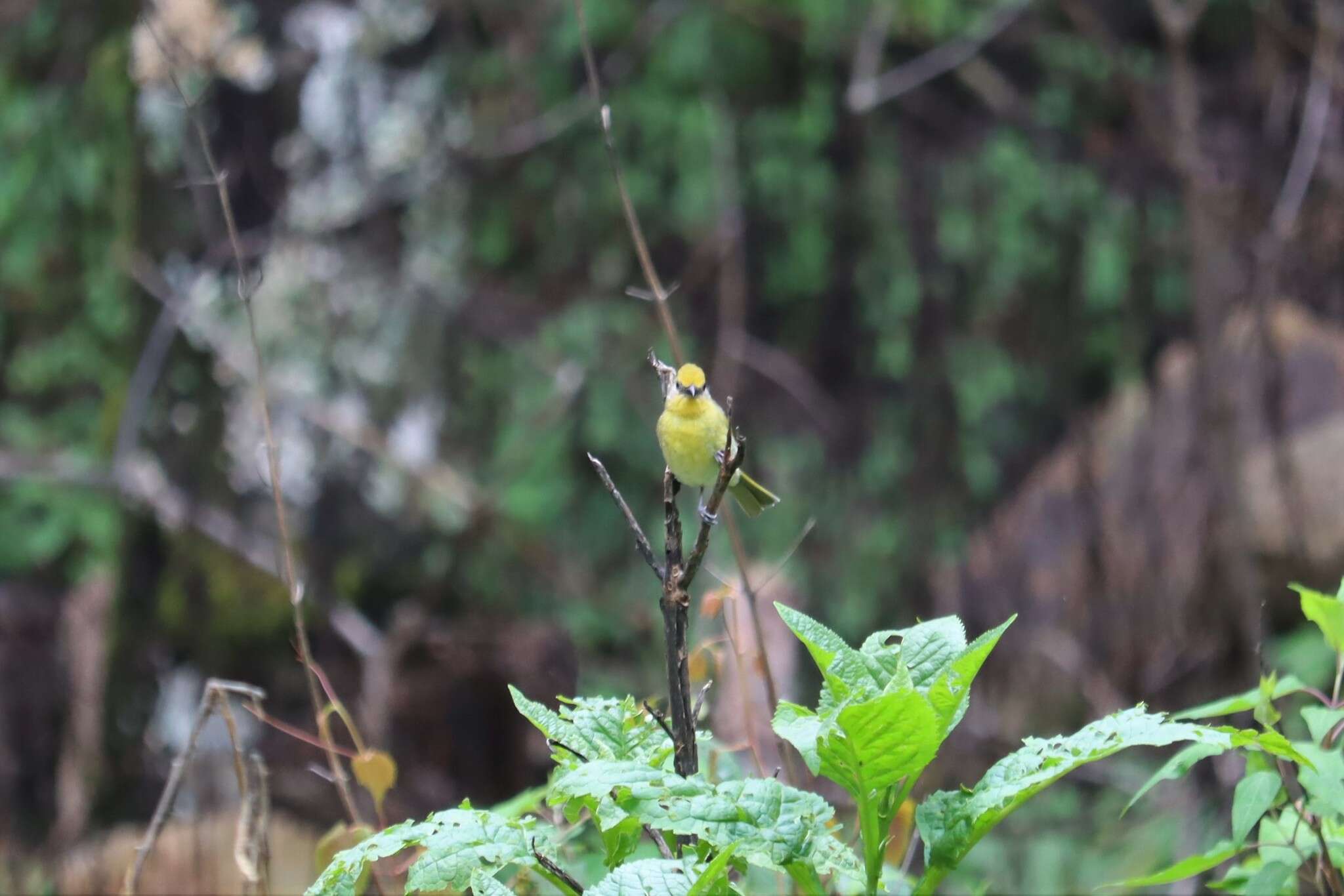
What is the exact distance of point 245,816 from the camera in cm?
169

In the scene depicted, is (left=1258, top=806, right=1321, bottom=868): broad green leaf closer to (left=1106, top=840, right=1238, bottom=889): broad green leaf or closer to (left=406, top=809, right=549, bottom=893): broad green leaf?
(left=1106, top=840, right=1238, bottom=889): broad green leaf

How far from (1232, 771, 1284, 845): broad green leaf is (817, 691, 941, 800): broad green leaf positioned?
0.38 metres

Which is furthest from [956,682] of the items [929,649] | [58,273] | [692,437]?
[58,273]

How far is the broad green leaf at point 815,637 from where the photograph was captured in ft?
3.92

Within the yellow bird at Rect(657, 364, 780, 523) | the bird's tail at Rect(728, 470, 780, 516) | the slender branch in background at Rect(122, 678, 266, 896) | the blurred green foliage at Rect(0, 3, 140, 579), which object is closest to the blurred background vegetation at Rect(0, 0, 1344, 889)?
the blurred green foliage at Rect(0, 3, 140, 579)

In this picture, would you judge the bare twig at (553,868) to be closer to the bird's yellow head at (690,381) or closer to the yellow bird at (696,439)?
the bird's yellow head at (690,381)

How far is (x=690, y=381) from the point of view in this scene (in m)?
2.34

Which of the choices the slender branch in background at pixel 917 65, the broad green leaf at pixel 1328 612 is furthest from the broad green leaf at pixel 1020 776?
the slender branch in background at pixel 917 65

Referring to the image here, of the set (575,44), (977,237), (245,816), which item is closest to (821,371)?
(977,237)

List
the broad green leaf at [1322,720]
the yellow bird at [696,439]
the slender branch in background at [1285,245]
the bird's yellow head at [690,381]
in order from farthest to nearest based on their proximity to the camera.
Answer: the slender branch in background at [1285,245] < the yellow bird at [696,439] < the bird's yellow head at [690,381] < the broad green leaf at [1322,720]

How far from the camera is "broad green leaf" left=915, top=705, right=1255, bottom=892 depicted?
43.6 inches

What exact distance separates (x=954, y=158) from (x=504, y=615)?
338 cm

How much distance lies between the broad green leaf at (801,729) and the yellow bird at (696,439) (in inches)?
48.3

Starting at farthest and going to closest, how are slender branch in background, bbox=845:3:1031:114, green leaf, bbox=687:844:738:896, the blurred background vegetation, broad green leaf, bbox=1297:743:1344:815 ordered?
slender branch in background, bbox=845:3:1031:114 < the blurred background vegetation < broad green leaf, bbox=1297:743:1344:815 < green leaf, bbox=687:844:738:896
